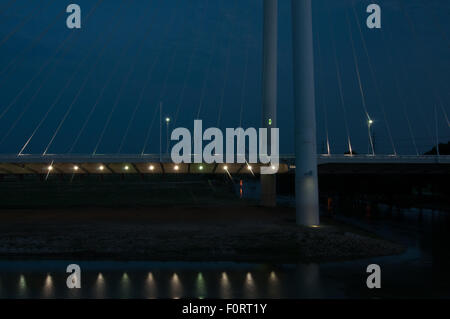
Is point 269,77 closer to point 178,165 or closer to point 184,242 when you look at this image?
point 178,165

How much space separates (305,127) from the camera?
87.8 ft

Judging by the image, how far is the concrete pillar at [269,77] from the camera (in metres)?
40.7

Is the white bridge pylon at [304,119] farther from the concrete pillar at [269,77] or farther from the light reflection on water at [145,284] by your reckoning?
the concrete pillar at [269,77]

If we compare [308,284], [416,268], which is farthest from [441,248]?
[308,284]

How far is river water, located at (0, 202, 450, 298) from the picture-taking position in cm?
1321

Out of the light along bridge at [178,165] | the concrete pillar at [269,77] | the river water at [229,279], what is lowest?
the river water at [229,279]

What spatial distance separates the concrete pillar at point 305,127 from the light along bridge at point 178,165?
32.9 ft

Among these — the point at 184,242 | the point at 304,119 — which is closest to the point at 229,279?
the point at 184,242

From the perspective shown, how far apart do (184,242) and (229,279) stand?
6.99 meters

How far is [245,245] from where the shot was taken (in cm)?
2128

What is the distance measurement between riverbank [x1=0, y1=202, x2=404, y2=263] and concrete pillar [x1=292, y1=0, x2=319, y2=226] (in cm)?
160

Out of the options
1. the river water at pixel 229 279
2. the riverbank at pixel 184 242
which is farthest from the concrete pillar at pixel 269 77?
the river water at pixel 229 279

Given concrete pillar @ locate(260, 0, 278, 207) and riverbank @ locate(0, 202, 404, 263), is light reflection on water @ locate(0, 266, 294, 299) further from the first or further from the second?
concrete pillar @ locate(260, 0, 278, 207)
